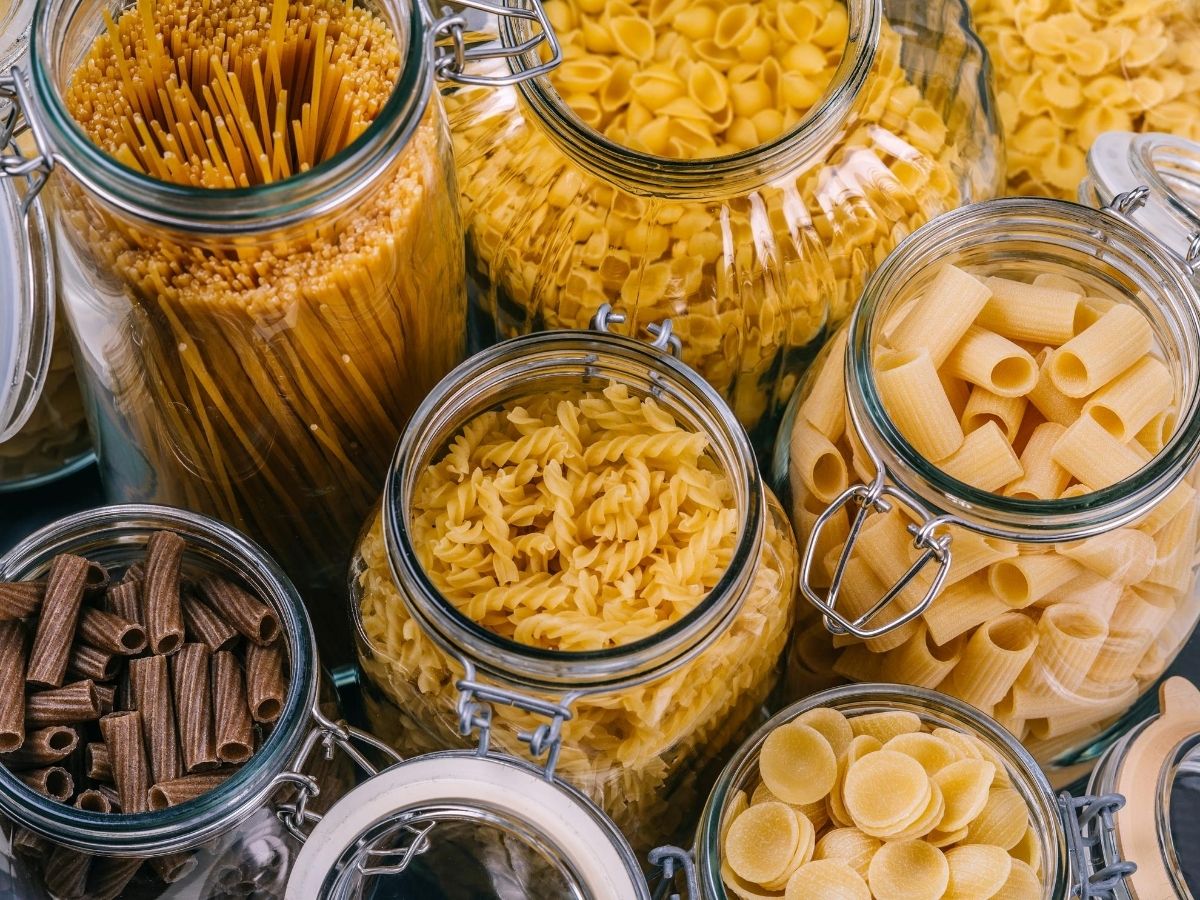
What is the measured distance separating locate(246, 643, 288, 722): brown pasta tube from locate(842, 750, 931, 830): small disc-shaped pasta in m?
0.28

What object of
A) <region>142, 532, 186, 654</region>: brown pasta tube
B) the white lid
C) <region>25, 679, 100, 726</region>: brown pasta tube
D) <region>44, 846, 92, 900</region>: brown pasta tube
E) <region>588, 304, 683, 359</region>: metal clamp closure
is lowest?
<region>44, 846, 92, 900</region>: brown pasta tube

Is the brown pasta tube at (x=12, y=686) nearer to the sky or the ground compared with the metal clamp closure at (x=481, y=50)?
nearer to the ground

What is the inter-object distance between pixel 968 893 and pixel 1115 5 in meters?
0.60

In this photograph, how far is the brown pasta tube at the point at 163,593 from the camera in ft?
2.19

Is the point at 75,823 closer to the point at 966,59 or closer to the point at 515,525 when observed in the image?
the point at 515,525

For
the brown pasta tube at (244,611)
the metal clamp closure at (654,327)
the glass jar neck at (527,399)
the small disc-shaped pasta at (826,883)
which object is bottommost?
the small disc-shaped pasta at (826,883)

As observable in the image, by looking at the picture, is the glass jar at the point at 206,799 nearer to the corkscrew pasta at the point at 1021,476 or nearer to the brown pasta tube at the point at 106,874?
the brown pasta tube at the point at 106,874

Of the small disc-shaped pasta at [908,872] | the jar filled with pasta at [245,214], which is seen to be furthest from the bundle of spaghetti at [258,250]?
the small disc-shaped pasta at [908,872]

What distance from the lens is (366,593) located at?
0.70 meters

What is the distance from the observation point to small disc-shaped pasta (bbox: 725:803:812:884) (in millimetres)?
632

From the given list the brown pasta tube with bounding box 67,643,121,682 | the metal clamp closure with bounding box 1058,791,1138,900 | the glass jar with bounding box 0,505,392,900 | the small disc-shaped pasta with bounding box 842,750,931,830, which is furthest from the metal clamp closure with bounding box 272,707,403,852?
the metal clamp closure with bounding box 1058,791,1138,900

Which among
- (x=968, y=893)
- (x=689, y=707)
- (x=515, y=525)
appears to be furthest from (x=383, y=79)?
(x=968, y=893)

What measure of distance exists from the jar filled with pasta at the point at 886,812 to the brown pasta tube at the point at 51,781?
11.7 inches

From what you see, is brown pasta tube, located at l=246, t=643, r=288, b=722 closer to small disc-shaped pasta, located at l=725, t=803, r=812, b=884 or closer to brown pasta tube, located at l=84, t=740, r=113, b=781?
brown pasta tube, located at l=84, t=740, r=113, b=781
